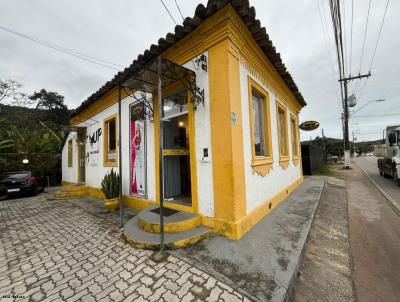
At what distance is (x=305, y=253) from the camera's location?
119 inches

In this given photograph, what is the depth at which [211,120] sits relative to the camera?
3.35 m

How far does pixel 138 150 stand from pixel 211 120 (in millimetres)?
2696

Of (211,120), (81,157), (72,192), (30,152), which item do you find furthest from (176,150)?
(30,152)

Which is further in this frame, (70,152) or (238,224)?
(70,152)

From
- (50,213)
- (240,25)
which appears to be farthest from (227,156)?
(50,213)

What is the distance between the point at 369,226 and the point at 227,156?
165 inches

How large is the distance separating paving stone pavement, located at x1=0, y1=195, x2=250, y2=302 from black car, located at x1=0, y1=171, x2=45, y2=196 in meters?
5.93

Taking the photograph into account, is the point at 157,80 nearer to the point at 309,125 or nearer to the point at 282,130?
the point at 282,130

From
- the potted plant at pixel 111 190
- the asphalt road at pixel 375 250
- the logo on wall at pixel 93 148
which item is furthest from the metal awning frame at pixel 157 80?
the logo on wall at pixel 93 148

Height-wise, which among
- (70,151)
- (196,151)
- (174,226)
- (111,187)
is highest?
(70,151)

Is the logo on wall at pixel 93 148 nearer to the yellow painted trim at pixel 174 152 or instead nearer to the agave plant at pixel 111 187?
the agave plant at pixel 111 187

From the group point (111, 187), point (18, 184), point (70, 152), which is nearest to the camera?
point (111, 187)

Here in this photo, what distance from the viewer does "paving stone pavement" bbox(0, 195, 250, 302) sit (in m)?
1.94

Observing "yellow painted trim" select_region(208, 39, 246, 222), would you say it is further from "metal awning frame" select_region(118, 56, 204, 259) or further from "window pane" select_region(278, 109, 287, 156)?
"window pane" select_region(278, 109, 287, 156)
